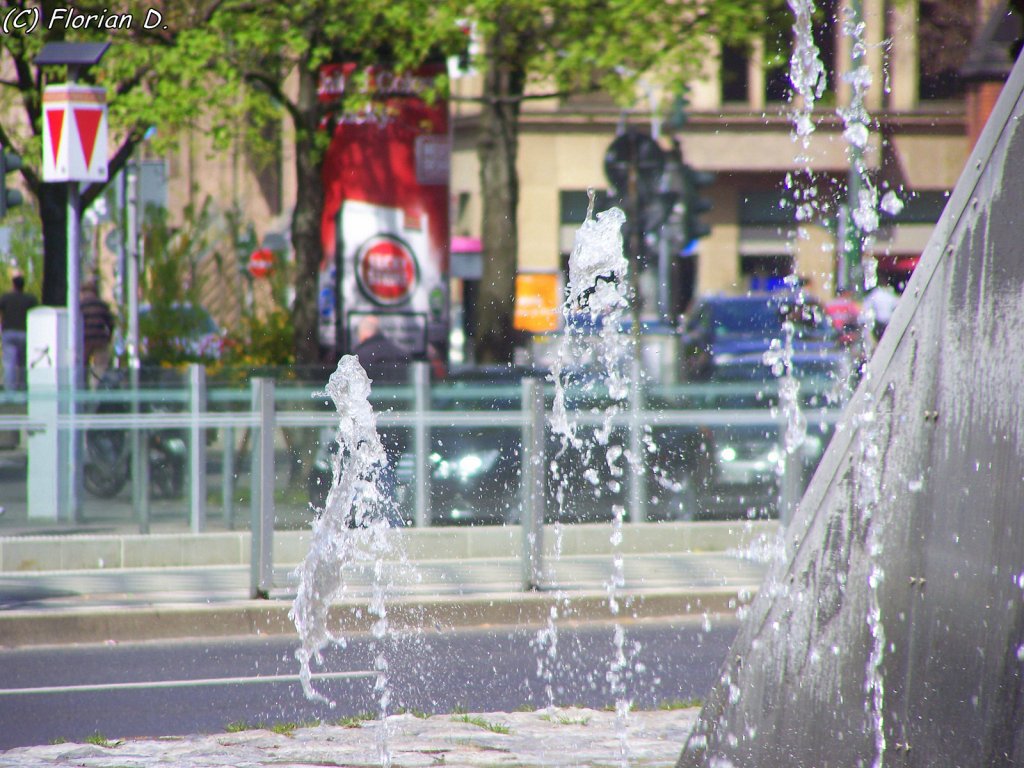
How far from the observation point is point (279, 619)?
9156 millimetres

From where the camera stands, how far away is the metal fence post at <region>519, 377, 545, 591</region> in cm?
985

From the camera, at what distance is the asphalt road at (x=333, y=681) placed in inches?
259

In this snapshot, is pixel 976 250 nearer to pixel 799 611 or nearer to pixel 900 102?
pixel 799 611

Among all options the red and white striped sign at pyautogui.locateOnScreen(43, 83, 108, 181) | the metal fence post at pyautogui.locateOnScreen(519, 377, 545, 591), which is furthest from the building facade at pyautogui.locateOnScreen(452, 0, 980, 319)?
the metal fence post at pyautogui.locateOnScreen(519, 377, 545, 591)

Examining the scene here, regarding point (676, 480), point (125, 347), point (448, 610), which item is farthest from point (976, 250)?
point (125, 347)

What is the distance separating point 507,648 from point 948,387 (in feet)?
18.0

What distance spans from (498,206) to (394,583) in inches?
356

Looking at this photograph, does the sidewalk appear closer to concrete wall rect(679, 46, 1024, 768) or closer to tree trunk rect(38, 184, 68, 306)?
concrete wall rect(679, 46, 1024, 768)

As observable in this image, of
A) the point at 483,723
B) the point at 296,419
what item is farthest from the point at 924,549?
the point at 296,419

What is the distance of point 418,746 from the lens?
557 centimetres

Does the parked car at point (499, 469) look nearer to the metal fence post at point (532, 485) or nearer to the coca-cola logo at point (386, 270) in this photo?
the metal fence post at point (532, 485)

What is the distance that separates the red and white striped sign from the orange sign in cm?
2601

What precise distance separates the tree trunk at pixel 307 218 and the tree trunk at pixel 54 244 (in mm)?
3168

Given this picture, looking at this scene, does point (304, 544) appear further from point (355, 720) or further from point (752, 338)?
point (752, 338)
